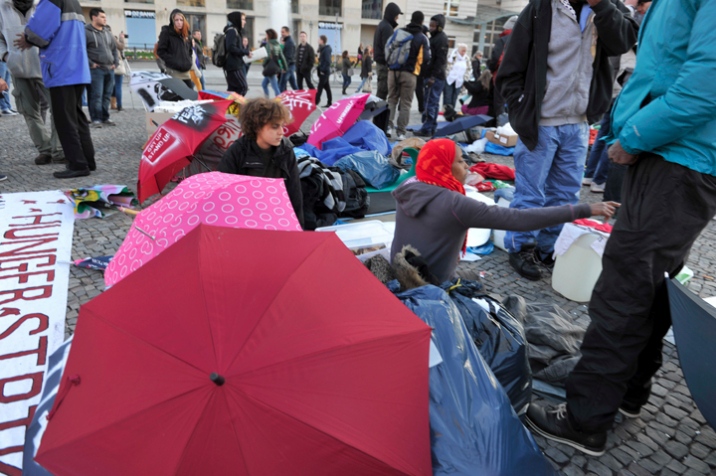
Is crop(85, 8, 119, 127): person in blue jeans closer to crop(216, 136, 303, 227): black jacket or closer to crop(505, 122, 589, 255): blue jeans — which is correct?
crop(216, 136, 303, 227): black jacket

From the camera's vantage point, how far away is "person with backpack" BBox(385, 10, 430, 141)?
789cm

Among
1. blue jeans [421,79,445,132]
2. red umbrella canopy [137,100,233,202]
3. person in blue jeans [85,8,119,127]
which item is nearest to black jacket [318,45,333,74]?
blue jeans [421,79,445,132]

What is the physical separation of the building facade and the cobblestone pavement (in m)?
29.7

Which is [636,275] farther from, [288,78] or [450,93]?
[288,78]

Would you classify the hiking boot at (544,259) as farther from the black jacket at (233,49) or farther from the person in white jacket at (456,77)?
the person in white jacket at (456,77)

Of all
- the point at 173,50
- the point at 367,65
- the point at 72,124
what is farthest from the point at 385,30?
the point at 367,65

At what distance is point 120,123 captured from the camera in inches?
349

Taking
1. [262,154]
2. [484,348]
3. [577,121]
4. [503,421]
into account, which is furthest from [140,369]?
[577,121]

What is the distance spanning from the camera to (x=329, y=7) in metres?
40.3

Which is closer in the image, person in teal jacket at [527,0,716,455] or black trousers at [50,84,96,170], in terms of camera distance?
person in teal jacket at [527,0,716,455]

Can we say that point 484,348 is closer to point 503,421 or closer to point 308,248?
point 503,421

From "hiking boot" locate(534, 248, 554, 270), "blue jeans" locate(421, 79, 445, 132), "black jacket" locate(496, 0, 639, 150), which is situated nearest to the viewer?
"black jacket" locate(496, 0, 639, 150)

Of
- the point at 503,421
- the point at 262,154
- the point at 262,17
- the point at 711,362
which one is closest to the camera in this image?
the point at 711,362

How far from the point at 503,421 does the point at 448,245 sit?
3.43ft
